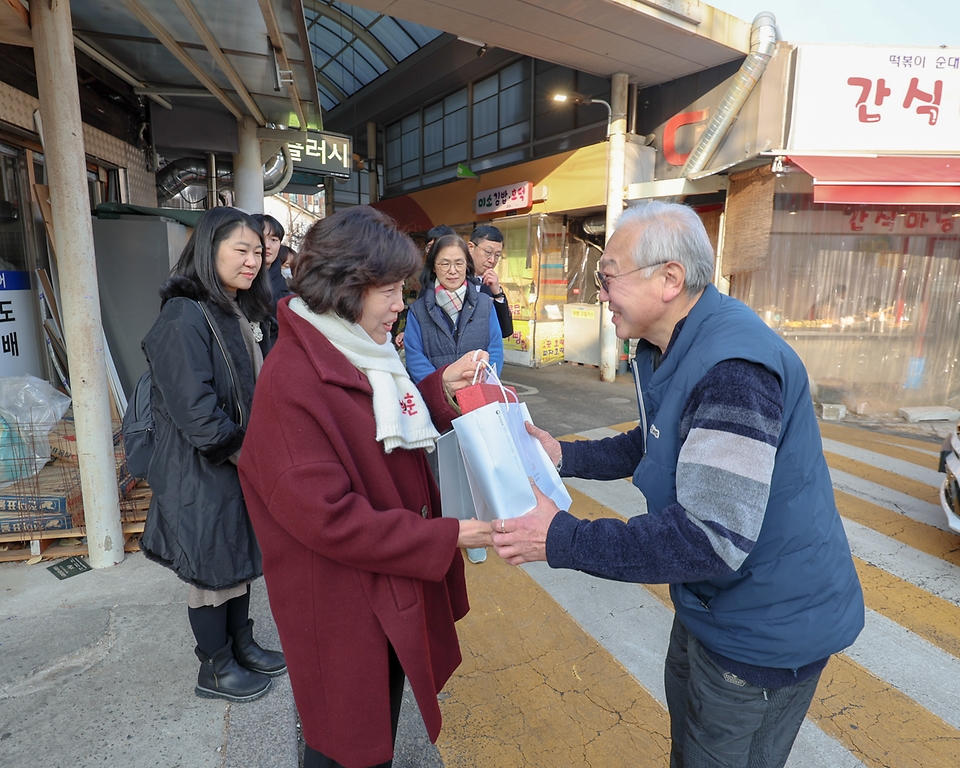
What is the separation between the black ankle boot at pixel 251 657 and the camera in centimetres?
252

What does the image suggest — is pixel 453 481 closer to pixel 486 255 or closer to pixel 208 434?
pixel 208 434

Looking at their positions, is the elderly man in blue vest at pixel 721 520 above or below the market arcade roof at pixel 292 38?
below

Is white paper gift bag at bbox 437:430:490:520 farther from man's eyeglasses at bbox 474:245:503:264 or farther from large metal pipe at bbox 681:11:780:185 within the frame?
large metal pipe at bbox 681:11:780:185

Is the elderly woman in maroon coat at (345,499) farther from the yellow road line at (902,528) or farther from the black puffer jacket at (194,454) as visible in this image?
the yellow road line at (902,528)

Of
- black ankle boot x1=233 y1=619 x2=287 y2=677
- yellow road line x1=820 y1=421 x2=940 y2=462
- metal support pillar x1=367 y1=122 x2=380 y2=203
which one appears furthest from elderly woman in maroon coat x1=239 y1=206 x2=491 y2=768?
metal support pillar x1=367 y1=122 x2=380 y2=203

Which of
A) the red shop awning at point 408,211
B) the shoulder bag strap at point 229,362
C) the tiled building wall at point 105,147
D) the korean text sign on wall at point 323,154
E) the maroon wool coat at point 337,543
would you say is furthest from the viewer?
the red shop awning at point 408,211

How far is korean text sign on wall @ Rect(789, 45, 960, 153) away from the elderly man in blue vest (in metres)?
7.13

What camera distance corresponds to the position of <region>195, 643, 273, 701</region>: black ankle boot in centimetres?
239

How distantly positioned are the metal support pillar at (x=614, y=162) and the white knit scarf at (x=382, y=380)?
23.8ft

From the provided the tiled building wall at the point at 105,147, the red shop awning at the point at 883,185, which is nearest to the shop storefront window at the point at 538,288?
the red shop awning at the point at 883,185

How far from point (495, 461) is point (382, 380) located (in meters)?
0.36

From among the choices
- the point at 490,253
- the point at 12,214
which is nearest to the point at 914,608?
the point at 490,253

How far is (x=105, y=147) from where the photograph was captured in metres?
5.83

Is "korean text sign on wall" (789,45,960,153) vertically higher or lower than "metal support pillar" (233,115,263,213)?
higher
